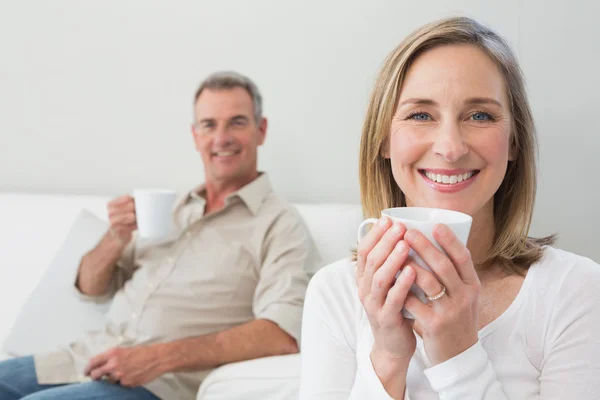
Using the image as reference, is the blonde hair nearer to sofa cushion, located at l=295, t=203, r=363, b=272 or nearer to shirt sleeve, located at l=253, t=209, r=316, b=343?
shirt sleeve, located at l=253, t=209, r=316, b=343

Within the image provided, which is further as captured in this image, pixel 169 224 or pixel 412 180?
pixel 169 224

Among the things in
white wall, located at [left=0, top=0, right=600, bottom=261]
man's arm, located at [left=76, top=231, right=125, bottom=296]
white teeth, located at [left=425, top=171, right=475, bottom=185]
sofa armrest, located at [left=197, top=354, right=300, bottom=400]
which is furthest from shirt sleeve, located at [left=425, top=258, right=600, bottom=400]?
man's arm, located at [left=76, top=231, right=125, bottom=296]

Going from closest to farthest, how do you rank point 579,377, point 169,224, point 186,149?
point 579,377, point 169,224, point 186,149

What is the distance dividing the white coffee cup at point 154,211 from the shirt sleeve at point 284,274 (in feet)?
1.03

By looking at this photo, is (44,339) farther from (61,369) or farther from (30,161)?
(30,161)

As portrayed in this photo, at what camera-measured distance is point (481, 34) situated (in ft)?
3.30

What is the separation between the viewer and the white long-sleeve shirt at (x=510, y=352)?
2.70ft

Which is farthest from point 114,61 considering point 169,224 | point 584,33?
point 584,33

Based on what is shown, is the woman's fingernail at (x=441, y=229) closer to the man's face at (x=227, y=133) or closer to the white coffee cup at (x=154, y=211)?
the white coffee cup at (x=154, y=211)

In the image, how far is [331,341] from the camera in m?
1.00

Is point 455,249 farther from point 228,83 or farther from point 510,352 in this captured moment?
point 228,83

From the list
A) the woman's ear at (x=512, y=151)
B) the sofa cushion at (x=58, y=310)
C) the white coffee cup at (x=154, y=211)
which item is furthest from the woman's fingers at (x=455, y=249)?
the sofa cushion at (x=58, y=310)

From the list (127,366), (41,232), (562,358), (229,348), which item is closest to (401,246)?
(562,358)

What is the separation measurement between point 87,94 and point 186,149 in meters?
0.49
